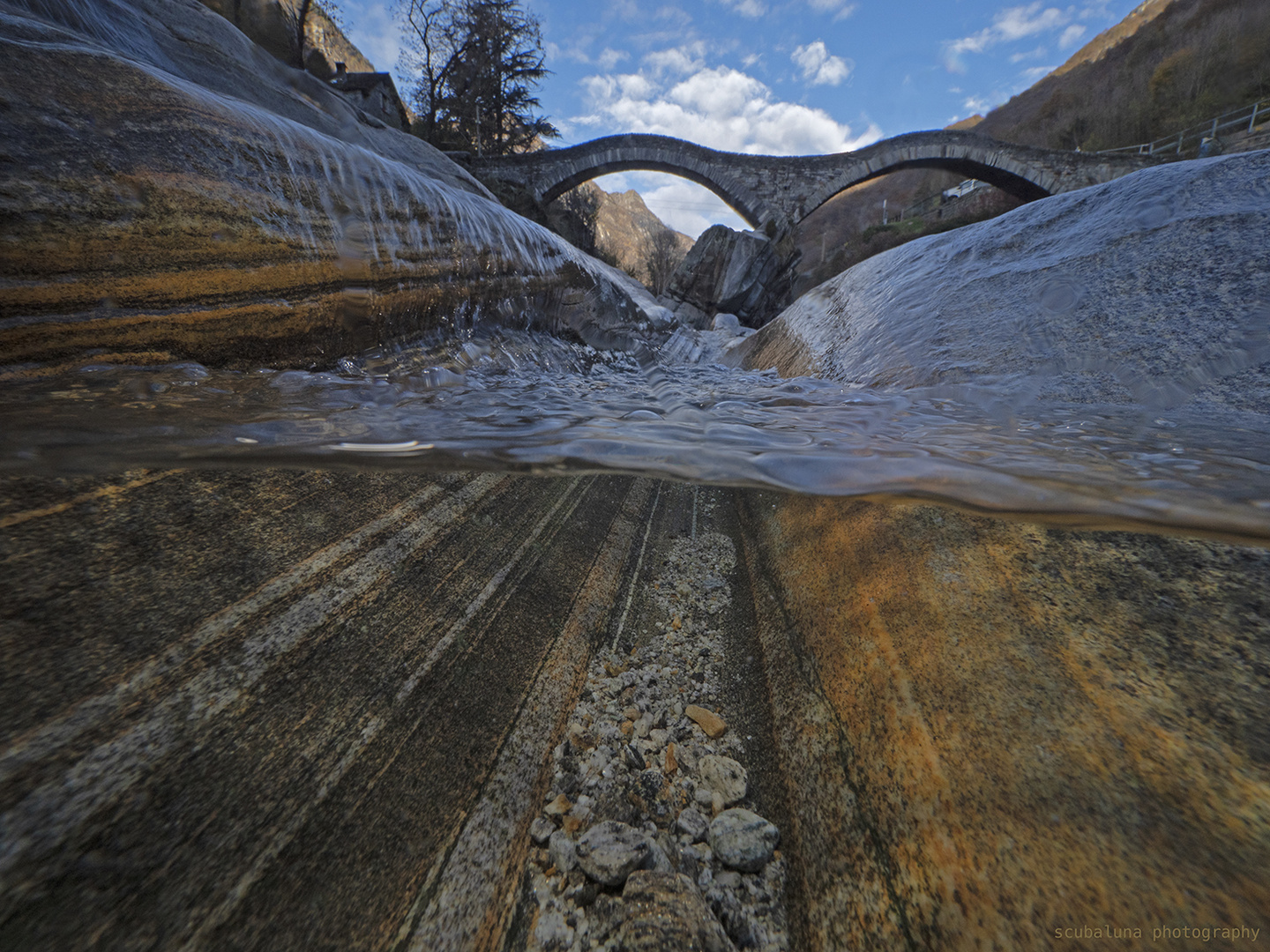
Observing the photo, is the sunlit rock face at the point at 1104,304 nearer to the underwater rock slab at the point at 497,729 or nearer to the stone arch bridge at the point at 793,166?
the underwater rock slab at the point at 497,729

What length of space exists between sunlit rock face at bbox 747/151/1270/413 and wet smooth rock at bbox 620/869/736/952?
7.77 ft

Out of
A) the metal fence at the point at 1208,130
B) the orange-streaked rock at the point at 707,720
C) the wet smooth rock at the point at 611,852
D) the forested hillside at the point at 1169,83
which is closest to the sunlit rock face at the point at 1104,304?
the orange-streaked rock at the point at 707,720

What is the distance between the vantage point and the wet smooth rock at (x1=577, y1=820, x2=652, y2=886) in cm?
84

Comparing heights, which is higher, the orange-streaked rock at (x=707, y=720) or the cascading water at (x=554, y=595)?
Answer: the cascading water at (x=554, y=595)

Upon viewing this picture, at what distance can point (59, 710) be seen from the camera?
718mm

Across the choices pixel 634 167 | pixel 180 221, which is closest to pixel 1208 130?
pixel 634 167

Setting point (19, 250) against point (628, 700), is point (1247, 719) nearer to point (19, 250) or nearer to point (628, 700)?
point (628, 700)

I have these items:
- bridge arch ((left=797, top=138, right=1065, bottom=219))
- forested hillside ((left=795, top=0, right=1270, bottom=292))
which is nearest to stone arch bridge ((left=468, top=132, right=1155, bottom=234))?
bridge arch ((left=797, top=138, right=1065, bottom=219))

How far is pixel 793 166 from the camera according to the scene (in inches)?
772

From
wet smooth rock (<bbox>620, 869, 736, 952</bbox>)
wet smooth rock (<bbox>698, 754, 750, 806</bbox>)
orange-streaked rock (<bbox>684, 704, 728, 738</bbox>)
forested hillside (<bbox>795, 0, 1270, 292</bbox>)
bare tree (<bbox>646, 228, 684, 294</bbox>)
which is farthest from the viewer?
forested hillside (<bbox>795, 0, 1270, 292</bbox>)

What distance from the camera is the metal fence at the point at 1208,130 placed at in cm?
2008

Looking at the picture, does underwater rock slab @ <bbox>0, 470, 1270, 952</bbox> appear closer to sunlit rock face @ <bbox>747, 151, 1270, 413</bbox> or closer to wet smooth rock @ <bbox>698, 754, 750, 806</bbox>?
wet smooth rock @ <bbox>698, 754, 750, 806</bbox>

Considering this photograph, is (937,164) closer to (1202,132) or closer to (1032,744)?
(1202,132)

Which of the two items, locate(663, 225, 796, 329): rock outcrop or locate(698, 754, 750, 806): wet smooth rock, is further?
locate(663, 225, 796, 329): rock outcrop
